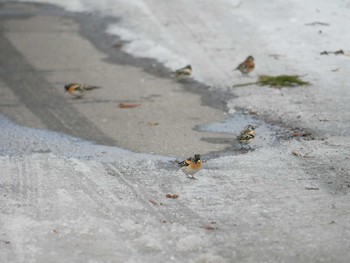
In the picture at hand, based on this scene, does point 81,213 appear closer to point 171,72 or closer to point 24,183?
point 24,183

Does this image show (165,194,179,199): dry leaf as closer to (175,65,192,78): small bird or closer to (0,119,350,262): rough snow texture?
(0,119,350,262): rough snow texture

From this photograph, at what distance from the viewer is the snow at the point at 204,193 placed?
739 cm

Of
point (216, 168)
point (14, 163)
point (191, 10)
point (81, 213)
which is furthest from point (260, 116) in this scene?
point (191, 10)

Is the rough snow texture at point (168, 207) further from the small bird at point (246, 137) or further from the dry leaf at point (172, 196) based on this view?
the small bird at point (246, 137)

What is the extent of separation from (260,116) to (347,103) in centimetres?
119

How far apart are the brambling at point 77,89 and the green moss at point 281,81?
8.41 feet

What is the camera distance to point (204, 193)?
8812mm

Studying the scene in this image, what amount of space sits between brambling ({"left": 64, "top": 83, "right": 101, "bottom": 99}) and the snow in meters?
1.36

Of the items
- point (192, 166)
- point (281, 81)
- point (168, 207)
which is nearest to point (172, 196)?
point (168, 207)

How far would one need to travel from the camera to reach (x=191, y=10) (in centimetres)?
1875

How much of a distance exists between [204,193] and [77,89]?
15.6ft

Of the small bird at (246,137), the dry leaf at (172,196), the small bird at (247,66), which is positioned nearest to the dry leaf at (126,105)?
the small bird at (247,66)

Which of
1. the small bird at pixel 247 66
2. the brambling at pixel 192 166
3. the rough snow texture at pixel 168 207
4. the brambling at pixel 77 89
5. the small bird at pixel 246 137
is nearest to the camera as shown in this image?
the rough snow texture at pixel 168 207

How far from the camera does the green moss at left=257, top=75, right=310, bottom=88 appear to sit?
1329cm
